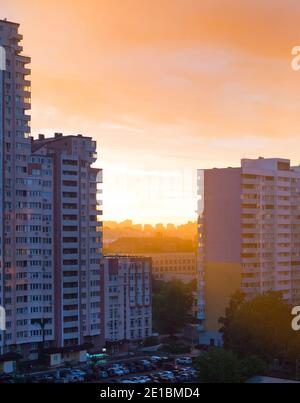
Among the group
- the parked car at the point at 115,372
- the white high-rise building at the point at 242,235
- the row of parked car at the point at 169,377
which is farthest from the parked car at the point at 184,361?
the white high-rise building at the point at 242,235

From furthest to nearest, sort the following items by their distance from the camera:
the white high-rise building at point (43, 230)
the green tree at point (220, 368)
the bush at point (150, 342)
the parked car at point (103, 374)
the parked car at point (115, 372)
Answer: the bush at point (150, 342) < the white high-rise building at point (43, 230) < the parked car at point (115, 372) < the parked car at point (103, 374) < the green tree at point (220, 368)

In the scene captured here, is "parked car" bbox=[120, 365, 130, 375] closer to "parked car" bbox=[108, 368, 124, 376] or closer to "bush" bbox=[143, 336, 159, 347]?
"parked car" bbox=[108, 368, 124, 376]

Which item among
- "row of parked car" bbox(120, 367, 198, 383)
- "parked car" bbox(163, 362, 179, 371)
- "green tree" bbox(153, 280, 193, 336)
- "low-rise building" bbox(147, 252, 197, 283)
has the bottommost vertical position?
"parked car" bbox(163, 362, 179, 371)

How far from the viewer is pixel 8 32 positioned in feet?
80.2

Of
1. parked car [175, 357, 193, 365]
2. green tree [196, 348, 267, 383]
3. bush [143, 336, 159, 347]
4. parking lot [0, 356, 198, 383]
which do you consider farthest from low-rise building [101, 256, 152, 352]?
green tree [196, 348, 267, 383]

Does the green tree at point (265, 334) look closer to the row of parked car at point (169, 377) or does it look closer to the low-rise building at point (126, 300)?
the row of parked car at point (169, 377)

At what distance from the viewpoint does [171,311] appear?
31.2m

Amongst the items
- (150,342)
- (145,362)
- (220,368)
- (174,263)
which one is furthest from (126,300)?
(174,263)

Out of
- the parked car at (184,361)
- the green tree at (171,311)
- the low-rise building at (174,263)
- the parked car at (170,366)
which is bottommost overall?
the parked car at (184,361)

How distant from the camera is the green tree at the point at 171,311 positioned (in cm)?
3122

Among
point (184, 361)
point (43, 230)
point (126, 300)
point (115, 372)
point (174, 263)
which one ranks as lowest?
point (184, 361)

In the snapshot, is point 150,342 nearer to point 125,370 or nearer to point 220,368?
point 125,370

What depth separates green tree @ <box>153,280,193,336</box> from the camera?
31.2 meters

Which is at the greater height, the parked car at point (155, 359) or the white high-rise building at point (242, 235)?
the white high-rise building at point (242, 235)
